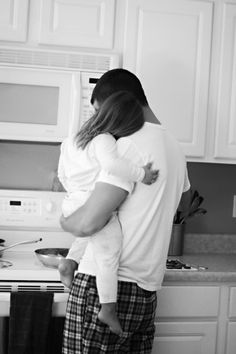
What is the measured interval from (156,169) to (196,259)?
112cm

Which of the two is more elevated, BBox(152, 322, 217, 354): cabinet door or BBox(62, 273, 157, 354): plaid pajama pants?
BBox(62, 273, 157, 354): plaid pajama pants

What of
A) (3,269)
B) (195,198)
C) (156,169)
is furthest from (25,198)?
(156,169)

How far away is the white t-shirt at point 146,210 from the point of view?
1536mm

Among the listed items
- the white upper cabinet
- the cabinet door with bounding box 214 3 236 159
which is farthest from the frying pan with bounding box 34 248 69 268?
the cabinet door with bounding box 214 3 236 159

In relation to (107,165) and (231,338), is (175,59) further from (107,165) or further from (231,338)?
(231,338)

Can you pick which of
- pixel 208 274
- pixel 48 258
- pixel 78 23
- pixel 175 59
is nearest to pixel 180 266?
pixel 208 274

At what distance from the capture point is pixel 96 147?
1.52m

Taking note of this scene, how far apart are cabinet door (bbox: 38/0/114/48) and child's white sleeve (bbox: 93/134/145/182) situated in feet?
3.28

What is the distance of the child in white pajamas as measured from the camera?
1494mm

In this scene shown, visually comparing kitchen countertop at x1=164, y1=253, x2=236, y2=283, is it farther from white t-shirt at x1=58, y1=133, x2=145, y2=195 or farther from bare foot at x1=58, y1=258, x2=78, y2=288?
white t-shirt at x1=58, y1=133, x2=145, y2=195

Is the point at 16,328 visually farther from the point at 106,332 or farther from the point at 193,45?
the point at 193,45

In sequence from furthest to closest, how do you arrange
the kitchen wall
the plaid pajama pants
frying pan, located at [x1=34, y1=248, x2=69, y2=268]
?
the kitchen wall < frying pan, located at [x1=34, y1=248, x2=69, y2=268] < the plaid pajama pants

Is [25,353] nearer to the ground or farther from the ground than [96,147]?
nearer to the ground

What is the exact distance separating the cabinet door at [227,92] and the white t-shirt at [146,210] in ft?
3.08
